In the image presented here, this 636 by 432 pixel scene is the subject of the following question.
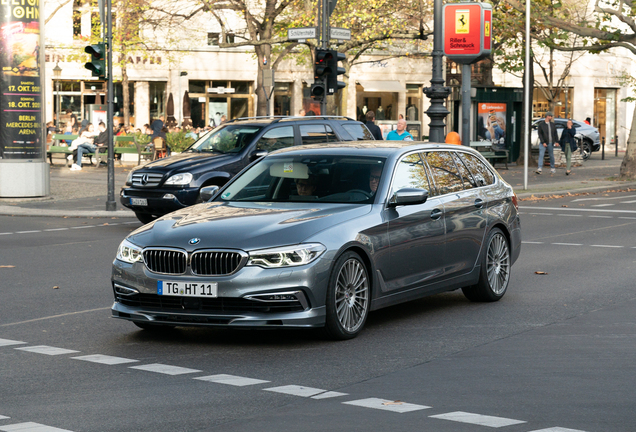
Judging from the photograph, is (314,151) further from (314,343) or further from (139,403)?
(139,403)

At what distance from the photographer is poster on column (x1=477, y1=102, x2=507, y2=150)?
36.5 m

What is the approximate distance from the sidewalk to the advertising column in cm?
55

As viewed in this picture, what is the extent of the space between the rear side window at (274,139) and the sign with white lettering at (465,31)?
409 inches

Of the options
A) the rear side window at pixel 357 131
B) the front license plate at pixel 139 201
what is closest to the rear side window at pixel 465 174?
the front license plate at pixel 139 201

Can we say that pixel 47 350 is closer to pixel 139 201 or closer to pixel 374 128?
pixel 139 201

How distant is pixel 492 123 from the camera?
36.7 meters

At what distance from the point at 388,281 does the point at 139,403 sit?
2.90 meters

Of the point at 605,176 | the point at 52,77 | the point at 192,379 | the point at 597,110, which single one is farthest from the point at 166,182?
the point at 597,110

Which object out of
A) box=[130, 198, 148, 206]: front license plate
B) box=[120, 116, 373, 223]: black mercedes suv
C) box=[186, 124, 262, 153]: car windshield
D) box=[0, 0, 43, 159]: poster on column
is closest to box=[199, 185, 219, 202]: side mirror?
box=[120, 116, 373, 223]: black mercedes suv

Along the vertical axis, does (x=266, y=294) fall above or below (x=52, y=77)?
below

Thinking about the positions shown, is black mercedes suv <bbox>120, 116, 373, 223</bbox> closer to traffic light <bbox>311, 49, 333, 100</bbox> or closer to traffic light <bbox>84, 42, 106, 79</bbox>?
traffic light <bbox>84, 42, 106, 79</bbox>

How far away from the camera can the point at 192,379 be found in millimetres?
6602

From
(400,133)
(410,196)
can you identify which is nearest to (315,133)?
(400,133)

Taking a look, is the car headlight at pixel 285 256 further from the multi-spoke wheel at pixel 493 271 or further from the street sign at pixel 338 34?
the street sign at pixel 338 34
